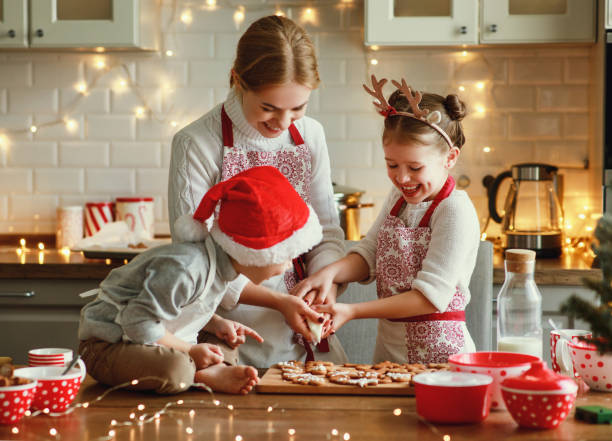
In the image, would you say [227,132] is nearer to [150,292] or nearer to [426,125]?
[426,125]

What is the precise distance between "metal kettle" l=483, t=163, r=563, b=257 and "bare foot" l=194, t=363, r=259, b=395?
70.5 inches

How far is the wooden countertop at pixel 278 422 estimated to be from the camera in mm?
1143

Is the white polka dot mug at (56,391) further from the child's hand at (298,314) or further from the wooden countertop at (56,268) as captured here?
the wooden countertop at (56,268)

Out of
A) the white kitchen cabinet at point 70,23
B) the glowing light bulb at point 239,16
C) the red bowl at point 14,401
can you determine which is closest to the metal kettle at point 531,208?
the glowing light bulb at point 239,16

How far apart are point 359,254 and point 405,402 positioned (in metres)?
0.70

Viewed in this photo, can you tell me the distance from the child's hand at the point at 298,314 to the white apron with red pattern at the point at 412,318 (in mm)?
244

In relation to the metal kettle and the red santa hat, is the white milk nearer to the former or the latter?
the red santa hat

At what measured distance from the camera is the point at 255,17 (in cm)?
329

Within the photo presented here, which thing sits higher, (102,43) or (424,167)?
A: (102,43)

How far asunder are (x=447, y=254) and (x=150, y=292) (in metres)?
0.72

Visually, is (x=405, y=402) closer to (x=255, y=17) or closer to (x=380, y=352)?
→ (x=380, y=352)

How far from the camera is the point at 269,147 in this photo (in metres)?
2.03

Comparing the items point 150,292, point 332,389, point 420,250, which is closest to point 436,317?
point 420,250

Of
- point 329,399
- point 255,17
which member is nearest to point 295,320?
point 329,399
